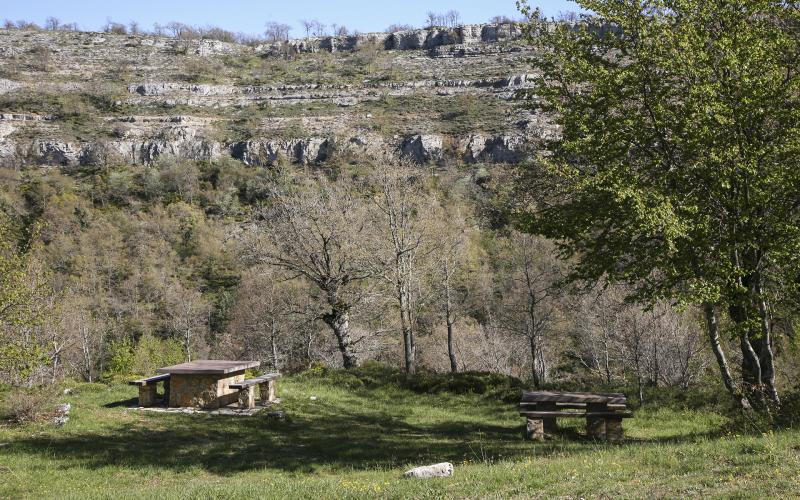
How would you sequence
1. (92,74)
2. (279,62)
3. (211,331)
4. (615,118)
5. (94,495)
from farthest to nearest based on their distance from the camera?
(279,62) < (92,74) < (211,331) < (615,118) < (94,495)

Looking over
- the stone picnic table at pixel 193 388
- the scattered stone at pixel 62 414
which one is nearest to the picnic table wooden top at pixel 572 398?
the stone picnic table at pixel 193 388

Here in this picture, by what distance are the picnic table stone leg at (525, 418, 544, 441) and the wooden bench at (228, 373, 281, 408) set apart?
268 inches

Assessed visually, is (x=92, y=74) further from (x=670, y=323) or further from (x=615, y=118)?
(x=615, y=118)

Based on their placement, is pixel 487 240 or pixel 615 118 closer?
pixel 615 118

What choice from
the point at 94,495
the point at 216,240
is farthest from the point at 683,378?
the point at 216,240

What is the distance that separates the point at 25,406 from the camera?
39.3ft

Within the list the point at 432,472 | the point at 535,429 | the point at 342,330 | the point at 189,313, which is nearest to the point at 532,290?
the point at 342,330

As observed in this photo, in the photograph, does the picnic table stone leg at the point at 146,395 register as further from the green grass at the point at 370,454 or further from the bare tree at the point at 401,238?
the bare tree at the point at 401,238

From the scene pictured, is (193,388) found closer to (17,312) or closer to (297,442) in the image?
(17,312)

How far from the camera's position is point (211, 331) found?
47.2 meters

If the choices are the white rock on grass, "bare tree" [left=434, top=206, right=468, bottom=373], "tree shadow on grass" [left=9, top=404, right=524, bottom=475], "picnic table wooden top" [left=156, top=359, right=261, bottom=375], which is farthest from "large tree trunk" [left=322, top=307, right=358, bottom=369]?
the white rock on grass

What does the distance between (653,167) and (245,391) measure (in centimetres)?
1034

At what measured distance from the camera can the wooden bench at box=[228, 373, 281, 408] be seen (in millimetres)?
14473

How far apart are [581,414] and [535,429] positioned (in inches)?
36.1
